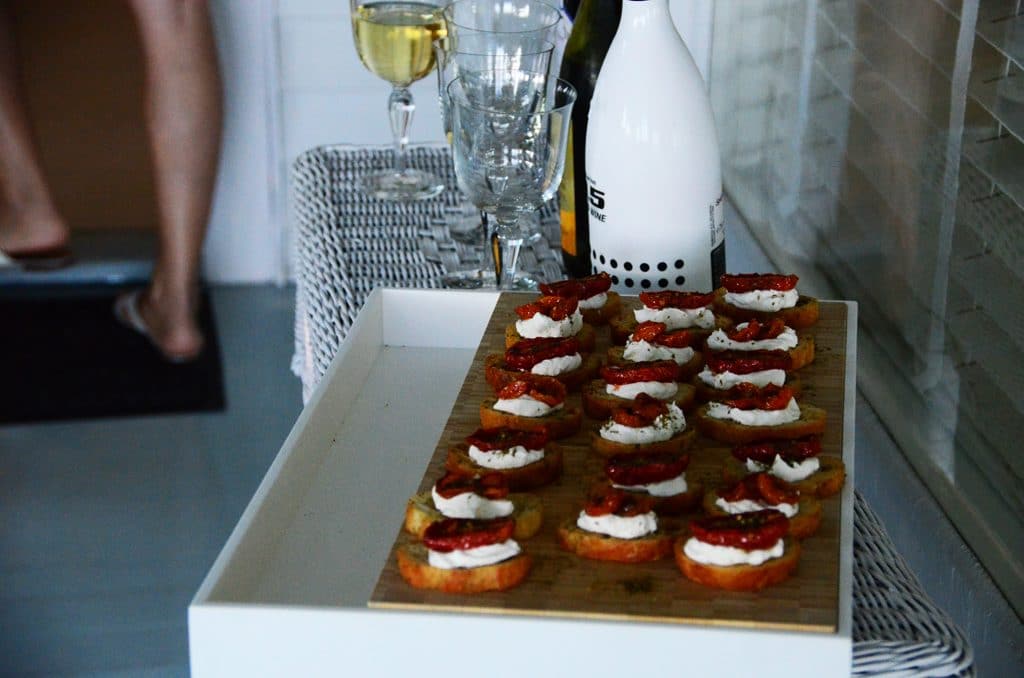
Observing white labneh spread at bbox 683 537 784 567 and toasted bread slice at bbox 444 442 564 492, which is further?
toasted bread slice at bbox 444 442 564 492

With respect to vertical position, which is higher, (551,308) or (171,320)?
(551,308)

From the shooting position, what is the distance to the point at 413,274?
1.38 metres

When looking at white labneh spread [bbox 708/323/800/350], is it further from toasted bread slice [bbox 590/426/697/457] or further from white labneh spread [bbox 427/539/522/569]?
white labneh spread [bbox 427/539/522/569]

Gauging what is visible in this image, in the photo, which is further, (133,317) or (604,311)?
(133,317)

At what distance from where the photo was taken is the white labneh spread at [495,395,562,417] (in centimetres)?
90

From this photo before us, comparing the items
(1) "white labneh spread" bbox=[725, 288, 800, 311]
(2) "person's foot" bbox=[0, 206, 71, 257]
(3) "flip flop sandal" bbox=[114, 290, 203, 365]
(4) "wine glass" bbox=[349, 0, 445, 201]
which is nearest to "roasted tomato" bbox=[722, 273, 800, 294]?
(1) "white labneh spread" bbox=[725, 288, 800, 311]

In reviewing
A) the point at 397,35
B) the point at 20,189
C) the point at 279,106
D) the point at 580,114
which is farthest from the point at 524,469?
the point at 20,189

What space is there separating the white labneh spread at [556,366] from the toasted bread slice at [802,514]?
20 cm

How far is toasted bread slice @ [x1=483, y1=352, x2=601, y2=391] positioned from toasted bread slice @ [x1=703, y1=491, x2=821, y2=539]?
202mm

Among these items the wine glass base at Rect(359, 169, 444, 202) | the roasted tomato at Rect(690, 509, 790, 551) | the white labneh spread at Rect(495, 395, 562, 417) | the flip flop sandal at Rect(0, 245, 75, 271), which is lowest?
the flip flop sandal at Rect(0, 245, 75, 271)

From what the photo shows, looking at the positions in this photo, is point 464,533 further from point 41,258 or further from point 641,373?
point 41,258

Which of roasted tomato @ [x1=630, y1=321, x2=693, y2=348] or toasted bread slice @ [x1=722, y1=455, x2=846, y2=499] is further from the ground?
roasted tomato @ [x1=630, y1=321, x2=693, y2=348]

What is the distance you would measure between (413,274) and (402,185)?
25 cm

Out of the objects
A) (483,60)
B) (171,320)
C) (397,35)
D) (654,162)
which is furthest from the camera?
(171,320)
